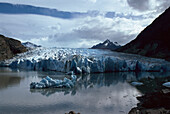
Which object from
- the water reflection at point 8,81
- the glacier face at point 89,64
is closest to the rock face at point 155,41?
the glacier face at point 89,64

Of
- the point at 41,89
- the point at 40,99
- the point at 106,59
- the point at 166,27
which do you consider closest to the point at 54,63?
the point at 106,59

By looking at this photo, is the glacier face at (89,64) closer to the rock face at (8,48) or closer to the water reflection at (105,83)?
the water reflection at (105,83)

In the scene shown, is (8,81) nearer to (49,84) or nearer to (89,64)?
(49,84)

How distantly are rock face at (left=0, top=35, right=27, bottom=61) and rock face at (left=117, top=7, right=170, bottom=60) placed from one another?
83.5 ft

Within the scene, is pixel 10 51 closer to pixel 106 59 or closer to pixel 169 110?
pixel 106 59

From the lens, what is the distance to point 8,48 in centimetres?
3559

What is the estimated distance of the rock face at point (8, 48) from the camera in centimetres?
3362

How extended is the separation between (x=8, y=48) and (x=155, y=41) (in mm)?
31325

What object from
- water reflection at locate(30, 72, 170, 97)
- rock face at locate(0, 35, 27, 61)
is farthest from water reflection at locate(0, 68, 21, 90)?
rock face at locate(0, 35, 27, 61)

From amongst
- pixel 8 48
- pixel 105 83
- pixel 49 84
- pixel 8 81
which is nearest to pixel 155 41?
pixel 105 83

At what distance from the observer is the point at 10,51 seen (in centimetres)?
3575

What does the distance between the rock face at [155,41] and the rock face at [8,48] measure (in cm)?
2546

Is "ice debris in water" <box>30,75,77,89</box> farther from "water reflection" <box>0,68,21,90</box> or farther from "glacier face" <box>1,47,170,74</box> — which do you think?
"glacier face" <box>1,47,170,74</box>

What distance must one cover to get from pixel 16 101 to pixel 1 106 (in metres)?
0.87
